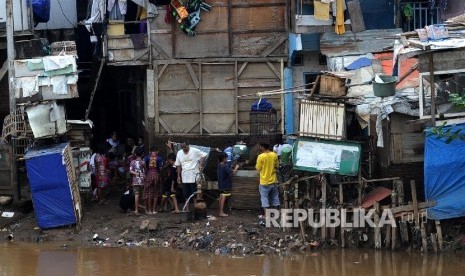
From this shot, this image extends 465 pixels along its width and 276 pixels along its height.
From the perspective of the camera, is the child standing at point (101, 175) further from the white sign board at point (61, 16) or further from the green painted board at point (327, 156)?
the green painted board at point (327, 156)

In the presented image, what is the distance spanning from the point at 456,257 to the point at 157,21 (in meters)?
8.51

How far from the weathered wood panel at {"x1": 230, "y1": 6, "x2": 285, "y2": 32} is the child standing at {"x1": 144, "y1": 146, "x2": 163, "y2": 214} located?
369 centimetres

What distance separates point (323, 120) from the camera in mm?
17938

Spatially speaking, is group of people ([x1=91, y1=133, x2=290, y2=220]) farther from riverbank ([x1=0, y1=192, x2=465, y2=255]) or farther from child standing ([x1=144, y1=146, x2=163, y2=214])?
riverbank ([x1=0, y1=192, x2=465, y2=255])

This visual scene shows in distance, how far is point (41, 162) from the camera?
738 inches

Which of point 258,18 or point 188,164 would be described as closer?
point 188,164

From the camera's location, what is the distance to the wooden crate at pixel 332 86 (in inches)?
704

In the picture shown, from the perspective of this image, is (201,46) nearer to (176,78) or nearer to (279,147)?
(176,78)

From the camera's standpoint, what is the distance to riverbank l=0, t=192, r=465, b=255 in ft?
57.3

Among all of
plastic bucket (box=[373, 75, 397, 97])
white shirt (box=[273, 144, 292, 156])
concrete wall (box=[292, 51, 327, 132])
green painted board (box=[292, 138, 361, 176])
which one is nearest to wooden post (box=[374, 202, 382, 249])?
green painted board (box=[292, 138, 361, 176])

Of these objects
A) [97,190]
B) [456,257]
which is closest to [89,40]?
[97,190]

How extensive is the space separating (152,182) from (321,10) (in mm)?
5041

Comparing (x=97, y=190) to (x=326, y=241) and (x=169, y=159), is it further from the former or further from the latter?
(x=326, y=241)

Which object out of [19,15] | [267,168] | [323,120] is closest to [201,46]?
[19,15]
